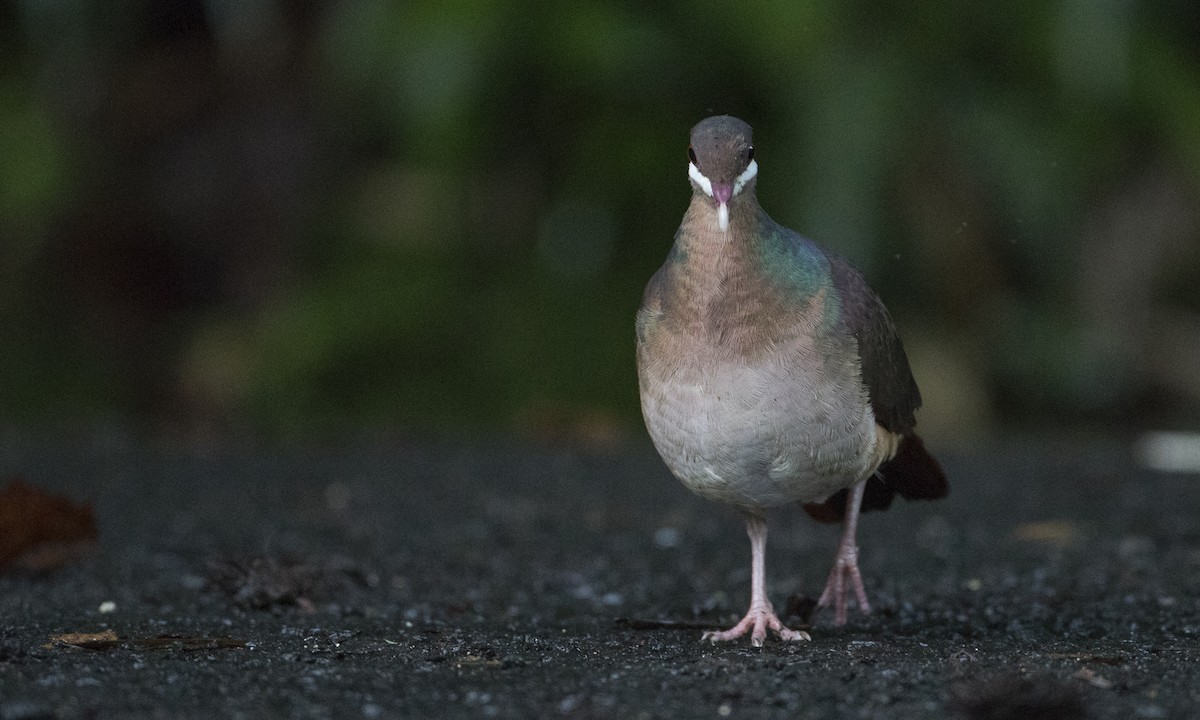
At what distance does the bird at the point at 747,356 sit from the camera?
4117mm

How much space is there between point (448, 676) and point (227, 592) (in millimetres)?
1485

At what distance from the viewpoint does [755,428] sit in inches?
161

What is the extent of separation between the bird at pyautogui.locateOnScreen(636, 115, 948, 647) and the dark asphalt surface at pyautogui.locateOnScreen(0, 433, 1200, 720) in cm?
46

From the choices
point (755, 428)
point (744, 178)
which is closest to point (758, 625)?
point (755, 428)

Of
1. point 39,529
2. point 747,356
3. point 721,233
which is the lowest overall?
point 39,529

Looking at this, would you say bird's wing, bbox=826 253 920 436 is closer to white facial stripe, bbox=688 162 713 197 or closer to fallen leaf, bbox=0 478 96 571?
white facial stripe, bbox=688 162 713 197

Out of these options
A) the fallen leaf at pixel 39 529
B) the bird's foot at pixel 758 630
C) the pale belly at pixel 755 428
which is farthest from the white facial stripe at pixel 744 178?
the fallen leaf at pixel 39 529

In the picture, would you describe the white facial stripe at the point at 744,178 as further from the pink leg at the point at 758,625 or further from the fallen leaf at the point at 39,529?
the fallen leaf at the point at 39,529

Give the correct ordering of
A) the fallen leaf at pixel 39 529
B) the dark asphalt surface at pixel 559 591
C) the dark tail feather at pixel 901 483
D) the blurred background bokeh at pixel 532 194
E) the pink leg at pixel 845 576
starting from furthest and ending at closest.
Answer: the blurred background bokeh at pixel 532 194
the fallen leaf at pixel 39 529
the dark tail feather at pixel 901 483
the pink leg at pixel 845 576
the dark asphalt surface at pixel 559 591

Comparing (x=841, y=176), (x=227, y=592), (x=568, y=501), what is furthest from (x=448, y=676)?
(x=841, y=176)

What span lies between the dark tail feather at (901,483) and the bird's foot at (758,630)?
64cm

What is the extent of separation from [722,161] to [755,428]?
0.70 meters

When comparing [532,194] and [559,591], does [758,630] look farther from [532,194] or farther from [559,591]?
[532,194]

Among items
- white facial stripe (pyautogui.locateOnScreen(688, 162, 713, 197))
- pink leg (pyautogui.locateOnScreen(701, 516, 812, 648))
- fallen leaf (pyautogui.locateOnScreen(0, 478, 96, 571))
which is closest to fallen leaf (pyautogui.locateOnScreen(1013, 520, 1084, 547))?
pink leg (pyautogui.locateOnScreen(701, 516, 812, 648))
